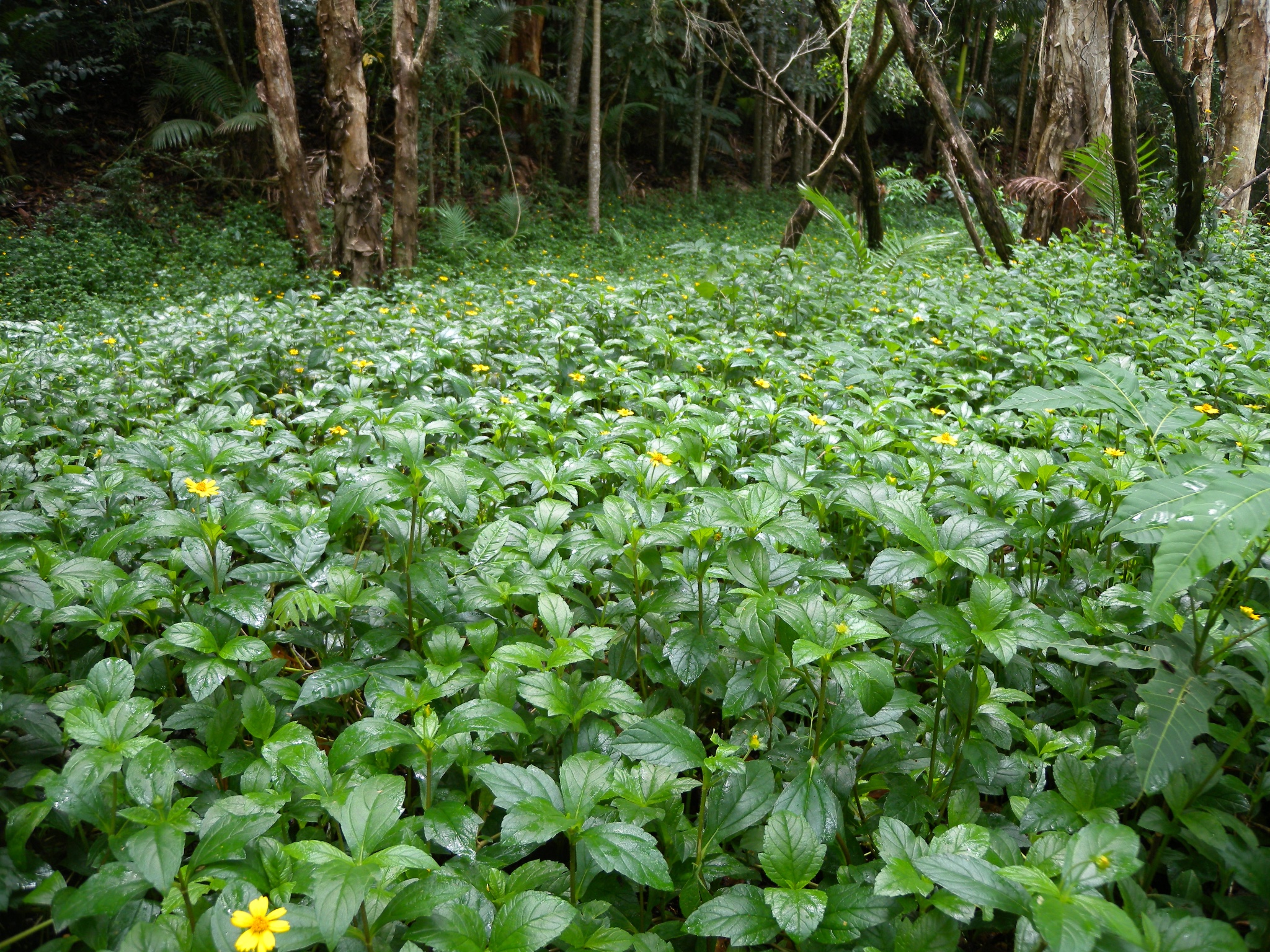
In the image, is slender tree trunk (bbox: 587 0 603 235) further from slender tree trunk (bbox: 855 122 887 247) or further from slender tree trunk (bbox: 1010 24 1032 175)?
slender tree trunk (bbox: 1010 24 1032 175)

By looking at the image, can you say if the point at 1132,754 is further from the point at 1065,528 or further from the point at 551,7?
the point at 551,7

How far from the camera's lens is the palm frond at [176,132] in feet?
35.0

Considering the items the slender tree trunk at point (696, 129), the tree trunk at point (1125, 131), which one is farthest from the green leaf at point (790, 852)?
the slender tree trunk at point (696, 129)

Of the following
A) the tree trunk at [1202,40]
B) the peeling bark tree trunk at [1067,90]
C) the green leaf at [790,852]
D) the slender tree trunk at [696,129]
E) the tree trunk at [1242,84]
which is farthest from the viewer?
the slender tree trunk at [696,129]

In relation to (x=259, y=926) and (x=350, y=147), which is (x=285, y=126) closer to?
(x=350, y=147)

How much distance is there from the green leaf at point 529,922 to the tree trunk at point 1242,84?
970 cm

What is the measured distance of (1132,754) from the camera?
1489mm

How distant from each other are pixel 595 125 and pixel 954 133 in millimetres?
6157

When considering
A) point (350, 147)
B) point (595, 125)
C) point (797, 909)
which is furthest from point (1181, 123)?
point (595, 125)

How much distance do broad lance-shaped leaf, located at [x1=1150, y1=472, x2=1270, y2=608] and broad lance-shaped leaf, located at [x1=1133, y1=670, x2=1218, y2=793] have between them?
27 cm

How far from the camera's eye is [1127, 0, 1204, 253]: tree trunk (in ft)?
15.5

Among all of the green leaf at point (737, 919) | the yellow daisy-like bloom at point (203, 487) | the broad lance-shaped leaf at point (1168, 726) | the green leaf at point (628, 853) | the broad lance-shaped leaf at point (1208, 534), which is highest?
the broad lance-shaped leaf at point (1208, 534)

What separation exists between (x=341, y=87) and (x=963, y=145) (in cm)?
529

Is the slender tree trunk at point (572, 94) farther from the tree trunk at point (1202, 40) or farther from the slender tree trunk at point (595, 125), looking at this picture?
the tree trunk at point (1202, 40)
